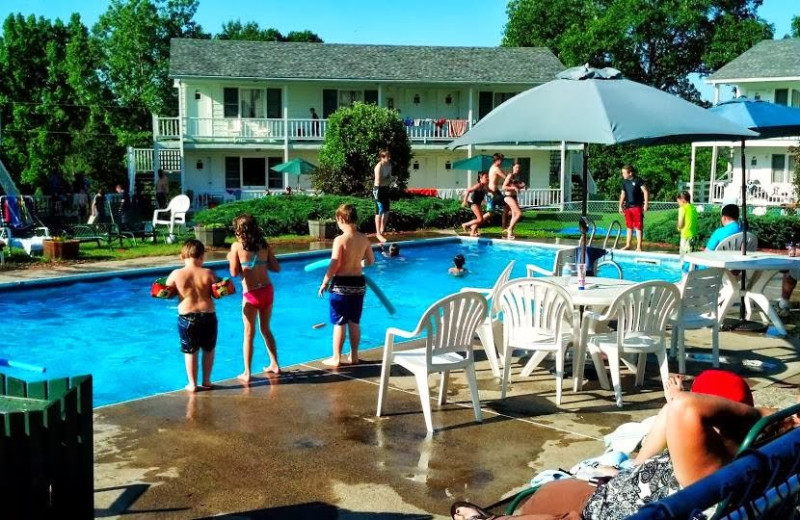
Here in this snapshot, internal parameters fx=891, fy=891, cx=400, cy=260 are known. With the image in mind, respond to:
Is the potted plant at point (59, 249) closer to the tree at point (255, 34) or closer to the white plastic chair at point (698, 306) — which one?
the white plastic chair at point (698, 306)

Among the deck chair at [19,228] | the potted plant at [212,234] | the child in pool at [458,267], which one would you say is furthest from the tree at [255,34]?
the child in pool at [458,267]

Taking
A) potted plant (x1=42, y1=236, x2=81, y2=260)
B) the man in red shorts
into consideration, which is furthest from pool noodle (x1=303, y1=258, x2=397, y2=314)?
the man in red shorts

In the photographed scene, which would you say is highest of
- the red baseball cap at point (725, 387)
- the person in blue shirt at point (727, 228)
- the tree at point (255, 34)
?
the tree at point (255, 34)

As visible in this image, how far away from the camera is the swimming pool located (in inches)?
438

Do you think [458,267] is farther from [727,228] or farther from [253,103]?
[253,103]

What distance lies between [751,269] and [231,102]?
30654 mm

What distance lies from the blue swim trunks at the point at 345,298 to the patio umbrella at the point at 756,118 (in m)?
4.88

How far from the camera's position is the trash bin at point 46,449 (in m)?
3.99

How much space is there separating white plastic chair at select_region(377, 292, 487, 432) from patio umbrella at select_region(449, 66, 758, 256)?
2022 millimetres

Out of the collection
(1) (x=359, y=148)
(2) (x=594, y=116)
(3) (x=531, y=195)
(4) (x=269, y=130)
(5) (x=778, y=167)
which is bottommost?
(3) (x=531, y=195)

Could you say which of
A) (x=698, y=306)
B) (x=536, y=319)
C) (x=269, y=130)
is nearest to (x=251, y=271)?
(x=536, y=319)

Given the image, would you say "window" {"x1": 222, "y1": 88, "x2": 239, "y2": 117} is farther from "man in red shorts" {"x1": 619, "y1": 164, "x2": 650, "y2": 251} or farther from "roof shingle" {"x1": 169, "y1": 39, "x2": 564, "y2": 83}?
"man in red shorts" {"x1": 619, "y1": 164, "x2": 650, "y2": 251}

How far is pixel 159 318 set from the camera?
1412cm

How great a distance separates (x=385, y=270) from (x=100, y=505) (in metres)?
13.8
